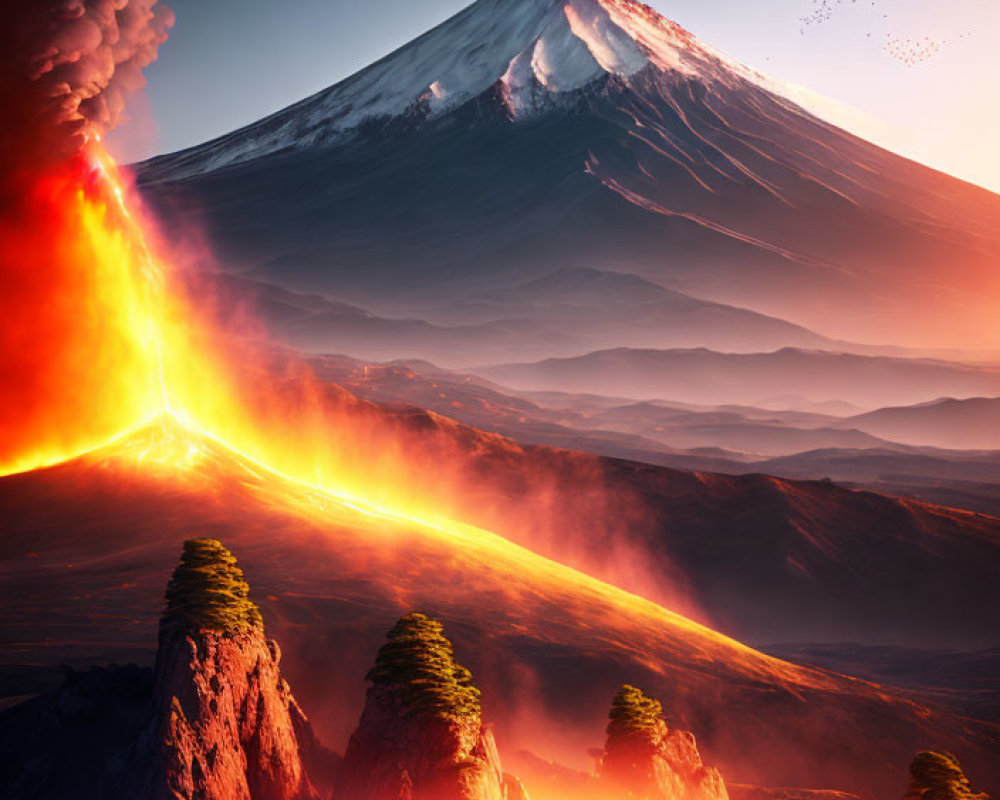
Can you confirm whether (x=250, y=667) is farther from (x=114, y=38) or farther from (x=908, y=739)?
(x=908, y=739)

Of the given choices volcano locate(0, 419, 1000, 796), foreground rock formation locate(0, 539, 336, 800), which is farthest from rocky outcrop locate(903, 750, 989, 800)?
volcano locate(0, 419, 1000, 796)

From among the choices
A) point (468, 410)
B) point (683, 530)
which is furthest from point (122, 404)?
point (468, 410)

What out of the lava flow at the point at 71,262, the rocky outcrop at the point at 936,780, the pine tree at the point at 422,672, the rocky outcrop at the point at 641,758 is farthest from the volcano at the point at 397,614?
the rocky outcrop at the point at 936,780

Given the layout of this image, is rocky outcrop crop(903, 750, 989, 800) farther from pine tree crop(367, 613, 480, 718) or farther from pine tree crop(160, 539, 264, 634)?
pine tree crop(160, 539, 264, 634)

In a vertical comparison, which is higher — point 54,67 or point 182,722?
point 54,67

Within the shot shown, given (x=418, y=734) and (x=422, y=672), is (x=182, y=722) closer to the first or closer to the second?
(x=418, y=734)

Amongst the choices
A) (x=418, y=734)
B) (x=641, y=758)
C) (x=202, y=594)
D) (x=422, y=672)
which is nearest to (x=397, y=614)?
(x=641, y=758)
